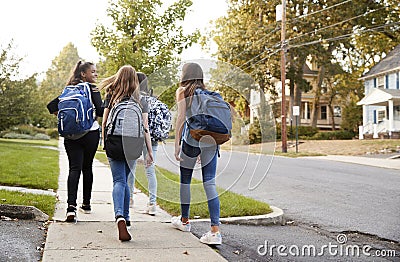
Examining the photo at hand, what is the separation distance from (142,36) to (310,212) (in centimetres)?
946

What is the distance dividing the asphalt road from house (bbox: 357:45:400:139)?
81.1 feet

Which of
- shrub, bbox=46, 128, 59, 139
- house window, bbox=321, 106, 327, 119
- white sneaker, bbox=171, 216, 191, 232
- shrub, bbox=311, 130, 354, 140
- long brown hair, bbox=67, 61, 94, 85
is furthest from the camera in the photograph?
house window, bbox=321, 106, 327, 119

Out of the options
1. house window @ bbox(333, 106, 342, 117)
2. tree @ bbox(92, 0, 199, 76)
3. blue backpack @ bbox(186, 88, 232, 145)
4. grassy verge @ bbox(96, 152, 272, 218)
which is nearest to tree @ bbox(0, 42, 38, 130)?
tree @ bbox(92, 0, 199, 76)

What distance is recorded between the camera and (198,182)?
5.97m

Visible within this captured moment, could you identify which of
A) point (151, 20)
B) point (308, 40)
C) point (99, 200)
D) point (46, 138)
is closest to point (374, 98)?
point (308, 40)

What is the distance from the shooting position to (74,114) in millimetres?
5723

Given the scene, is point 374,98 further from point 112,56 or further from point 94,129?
point 94,129

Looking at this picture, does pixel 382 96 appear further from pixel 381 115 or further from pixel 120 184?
pixel 120 184

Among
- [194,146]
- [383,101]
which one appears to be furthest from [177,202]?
[383,101]

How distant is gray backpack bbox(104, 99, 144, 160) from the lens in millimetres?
5352

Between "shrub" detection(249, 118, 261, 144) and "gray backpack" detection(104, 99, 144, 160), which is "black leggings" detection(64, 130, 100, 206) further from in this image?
"shrub" detection(249, 118, 261, 144)

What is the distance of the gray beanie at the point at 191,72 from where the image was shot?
5.30 m

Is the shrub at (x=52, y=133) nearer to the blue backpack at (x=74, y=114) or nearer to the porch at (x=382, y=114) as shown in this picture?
the porch at (x=382, y=114)

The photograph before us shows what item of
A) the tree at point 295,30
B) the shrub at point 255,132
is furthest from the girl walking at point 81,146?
the tree at point 295,30
